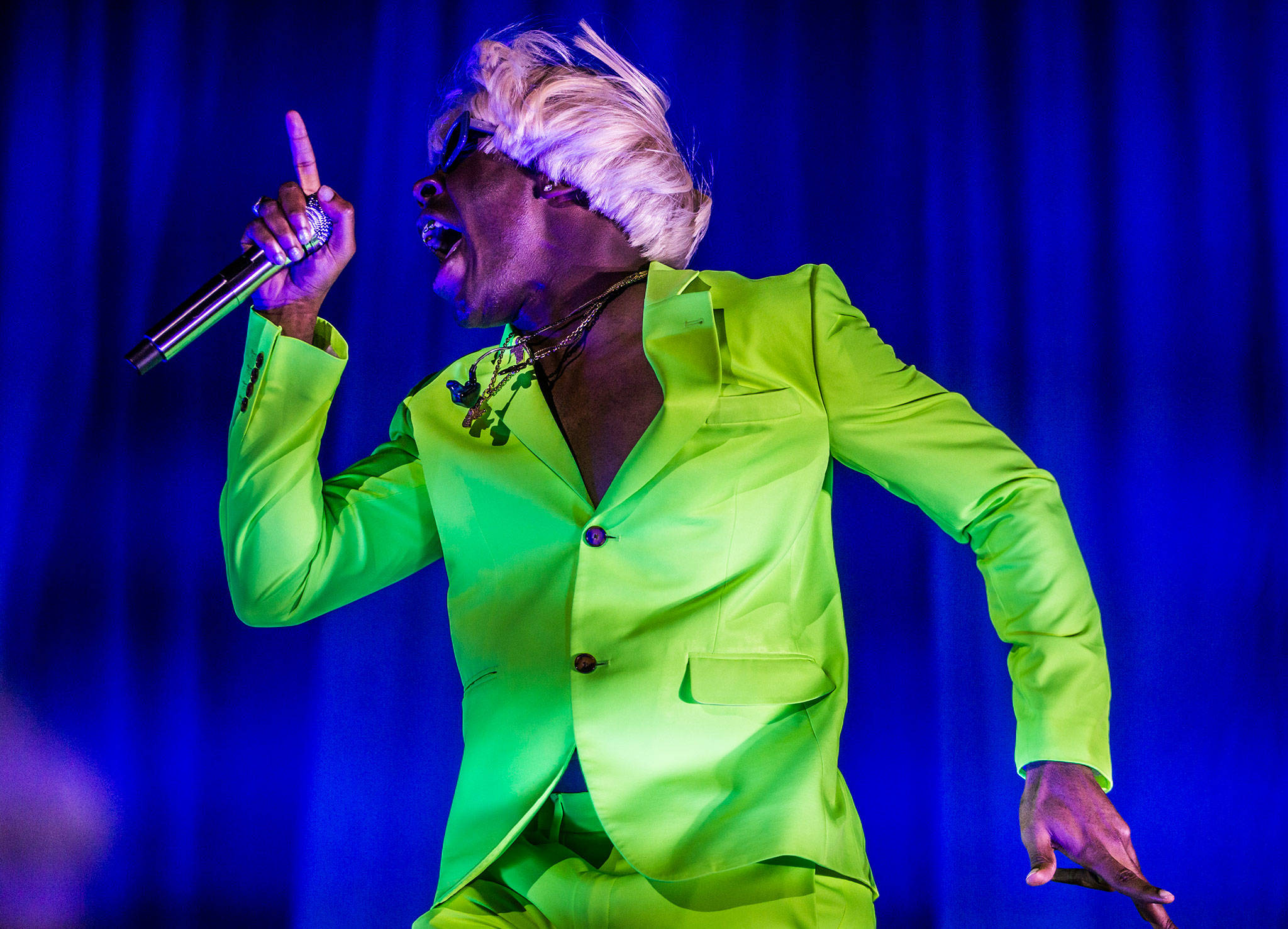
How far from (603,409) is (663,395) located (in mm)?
86

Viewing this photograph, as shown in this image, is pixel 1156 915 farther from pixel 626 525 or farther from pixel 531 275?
pixel 531 275

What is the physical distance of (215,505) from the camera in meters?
2.18

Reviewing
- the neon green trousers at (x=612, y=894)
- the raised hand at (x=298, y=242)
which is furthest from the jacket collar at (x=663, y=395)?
the neon green trousers at (x=612, y=894)

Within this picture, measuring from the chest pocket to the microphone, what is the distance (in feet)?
1.64

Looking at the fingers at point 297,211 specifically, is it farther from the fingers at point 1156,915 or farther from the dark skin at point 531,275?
the fingers at point 1156,915

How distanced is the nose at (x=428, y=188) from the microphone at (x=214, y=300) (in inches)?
6.4

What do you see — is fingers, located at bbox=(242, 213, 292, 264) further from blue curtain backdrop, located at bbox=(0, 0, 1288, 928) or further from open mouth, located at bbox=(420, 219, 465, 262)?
blue curtain backdrop, located at bbox=(0, 0, 1288, 928)

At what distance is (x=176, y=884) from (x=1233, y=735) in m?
1.78

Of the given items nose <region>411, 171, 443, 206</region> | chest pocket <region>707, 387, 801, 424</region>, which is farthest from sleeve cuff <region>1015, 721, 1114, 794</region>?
nose <region>411, 171, 443, 206</region>

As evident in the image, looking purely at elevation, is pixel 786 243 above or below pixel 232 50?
below

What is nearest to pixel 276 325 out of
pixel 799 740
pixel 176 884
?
pixel 799 740

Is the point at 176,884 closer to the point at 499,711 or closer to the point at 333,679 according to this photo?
the point at 333,679

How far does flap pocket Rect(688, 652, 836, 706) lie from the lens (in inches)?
47.6

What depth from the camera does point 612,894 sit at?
3.83 ft
